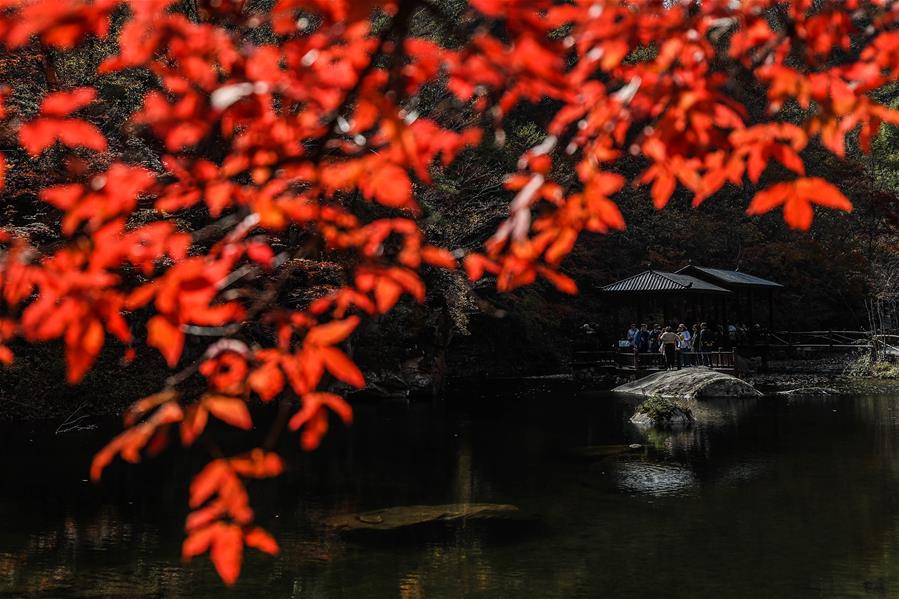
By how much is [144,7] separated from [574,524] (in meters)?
6.75

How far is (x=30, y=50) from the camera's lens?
1377 centimetres

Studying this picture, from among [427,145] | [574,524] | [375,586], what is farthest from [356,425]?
[427,145]

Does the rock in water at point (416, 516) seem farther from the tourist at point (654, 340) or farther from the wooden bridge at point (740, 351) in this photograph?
the tourist at point (654, 340)

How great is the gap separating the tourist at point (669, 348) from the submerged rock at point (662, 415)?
7555 mm

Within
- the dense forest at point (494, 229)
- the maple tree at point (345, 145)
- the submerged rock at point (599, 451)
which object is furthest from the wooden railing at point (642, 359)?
the maple tree at point (345, 145)

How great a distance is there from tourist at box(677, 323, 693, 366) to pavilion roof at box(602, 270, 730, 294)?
3.25 feet

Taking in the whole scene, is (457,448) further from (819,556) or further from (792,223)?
(792,223)

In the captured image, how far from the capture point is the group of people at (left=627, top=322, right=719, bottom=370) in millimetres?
22016

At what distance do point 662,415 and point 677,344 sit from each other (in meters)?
8.51

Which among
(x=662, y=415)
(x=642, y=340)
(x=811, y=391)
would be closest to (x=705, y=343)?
(x=642, y=340)

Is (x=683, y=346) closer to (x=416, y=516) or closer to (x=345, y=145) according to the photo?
(x=416, y=516)

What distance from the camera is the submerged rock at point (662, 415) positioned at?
14133mm

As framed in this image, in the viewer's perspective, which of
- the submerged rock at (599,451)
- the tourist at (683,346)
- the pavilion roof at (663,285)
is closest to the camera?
the submerged rock at (599,451)

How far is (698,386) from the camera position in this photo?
18.2m
